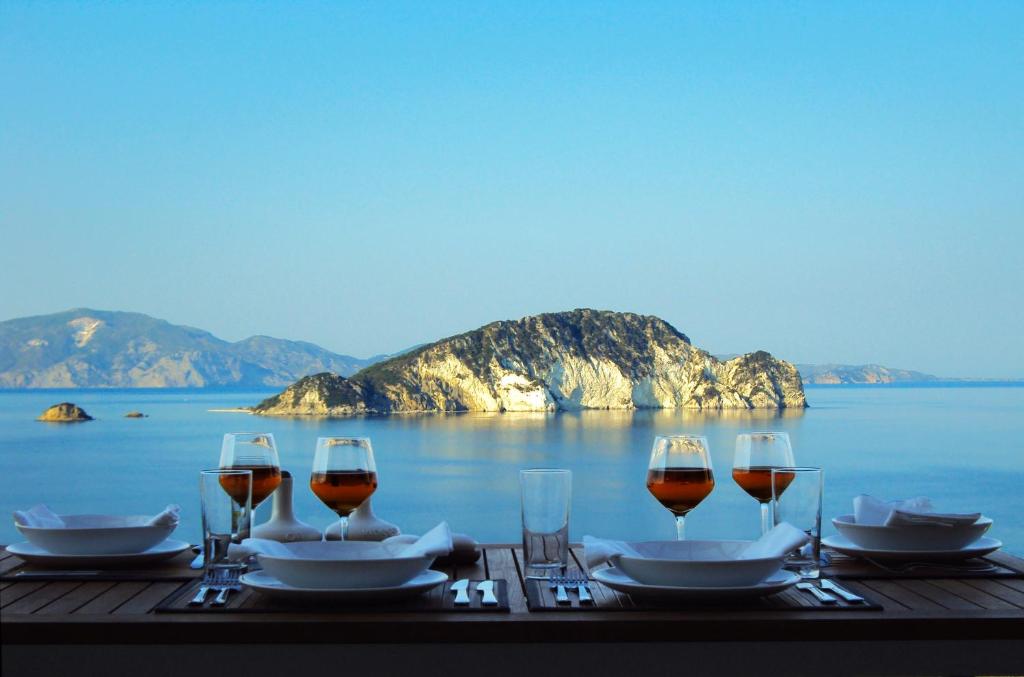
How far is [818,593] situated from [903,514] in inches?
18.2

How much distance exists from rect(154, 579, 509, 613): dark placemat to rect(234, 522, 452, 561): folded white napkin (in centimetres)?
7

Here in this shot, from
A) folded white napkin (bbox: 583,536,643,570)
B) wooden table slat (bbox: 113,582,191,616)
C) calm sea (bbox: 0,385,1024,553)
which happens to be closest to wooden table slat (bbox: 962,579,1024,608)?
folded white napkin (bbox: 583,536,643,570)

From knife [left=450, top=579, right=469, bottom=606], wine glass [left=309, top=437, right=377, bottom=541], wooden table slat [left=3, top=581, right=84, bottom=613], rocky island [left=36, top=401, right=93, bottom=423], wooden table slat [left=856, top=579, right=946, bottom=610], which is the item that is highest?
wine glass [left=309, top=437, right=377, bottom=541]

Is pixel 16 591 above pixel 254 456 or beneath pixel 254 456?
beneath

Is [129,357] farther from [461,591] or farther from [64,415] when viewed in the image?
[461,591]

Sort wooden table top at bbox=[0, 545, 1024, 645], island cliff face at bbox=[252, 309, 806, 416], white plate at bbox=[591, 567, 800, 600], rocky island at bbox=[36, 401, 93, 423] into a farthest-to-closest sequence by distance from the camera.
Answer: island cliff face at bbox=[252, 309, 806, 416] < rocky island at bbox=[36, 401, 93, 423] < white plate at bbox=[591, 567, 800, 600] < wooden table top at bbox=[0, 545, 1024, 645]

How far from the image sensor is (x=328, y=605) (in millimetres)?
1646

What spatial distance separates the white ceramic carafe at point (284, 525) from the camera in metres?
2.14

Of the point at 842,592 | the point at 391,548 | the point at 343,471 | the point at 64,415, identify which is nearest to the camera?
the point at 842,592

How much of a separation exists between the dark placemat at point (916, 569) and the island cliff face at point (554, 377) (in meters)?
80.4

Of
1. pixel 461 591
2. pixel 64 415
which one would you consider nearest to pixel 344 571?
pixel 461 591

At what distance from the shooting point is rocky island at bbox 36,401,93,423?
71.0m

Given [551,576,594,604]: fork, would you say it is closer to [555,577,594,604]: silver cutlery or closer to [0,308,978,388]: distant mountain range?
[555,577,594,604]: silver cutlery

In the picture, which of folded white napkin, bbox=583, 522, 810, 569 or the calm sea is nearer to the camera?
folded white napkin, bbox=583, 522, 810, 569
